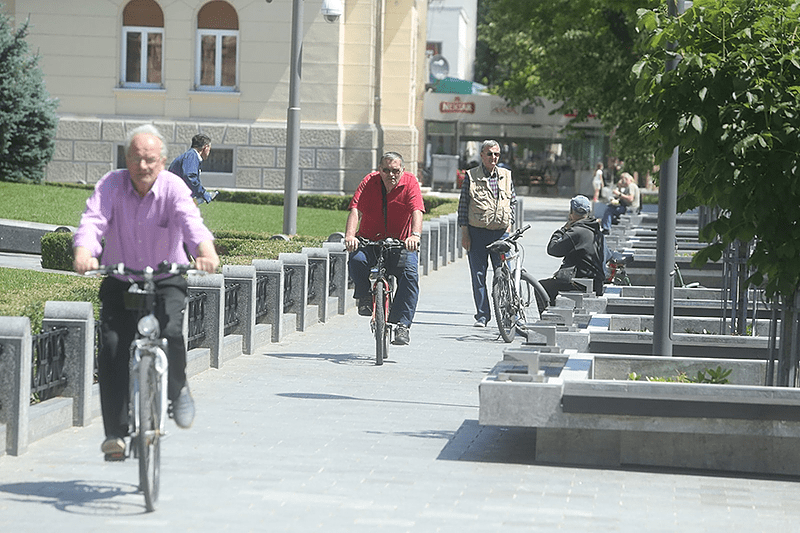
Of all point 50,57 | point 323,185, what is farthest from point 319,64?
point 50,57

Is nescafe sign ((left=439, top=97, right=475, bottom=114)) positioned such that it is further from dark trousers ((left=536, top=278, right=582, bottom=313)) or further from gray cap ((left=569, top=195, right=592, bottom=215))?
gray cap ((left=569, top=195, right=592, bottom=215))

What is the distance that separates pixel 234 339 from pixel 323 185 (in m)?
22.2

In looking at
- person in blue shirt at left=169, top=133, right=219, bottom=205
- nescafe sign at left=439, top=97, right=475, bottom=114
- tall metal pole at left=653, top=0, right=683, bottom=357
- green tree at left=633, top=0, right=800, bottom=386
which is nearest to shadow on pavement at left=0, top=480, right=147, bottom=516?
green tree at left=633, top=0, right=800, bottom=386

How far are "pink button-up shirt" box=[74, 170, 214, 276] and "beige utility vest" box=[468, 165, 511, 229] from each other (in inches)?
280

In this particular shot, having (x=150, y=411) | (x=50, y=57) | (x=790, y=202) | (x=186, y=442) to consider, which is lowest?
(x=186, y=442)

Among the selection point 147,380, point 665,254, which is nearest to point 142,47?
point 665,254

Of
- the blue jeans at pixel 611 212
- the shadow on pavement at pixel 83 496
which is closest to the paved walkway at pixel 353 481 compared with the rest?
the shadow on pavement at pixel 83 496

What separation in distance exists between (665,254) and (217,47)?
84.6ft

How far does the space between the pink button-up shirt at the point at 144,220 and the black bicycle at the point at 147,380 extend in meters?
0.19

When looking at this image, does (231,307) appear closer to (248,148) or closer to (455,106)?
(248,148)

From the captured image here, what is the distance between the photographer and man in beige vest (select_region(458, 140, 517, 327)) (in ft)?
42.9

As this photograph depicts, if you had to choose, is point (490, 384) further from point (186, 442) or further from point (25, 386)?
point (25, 386)

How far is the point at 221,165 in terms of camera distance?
3306cm

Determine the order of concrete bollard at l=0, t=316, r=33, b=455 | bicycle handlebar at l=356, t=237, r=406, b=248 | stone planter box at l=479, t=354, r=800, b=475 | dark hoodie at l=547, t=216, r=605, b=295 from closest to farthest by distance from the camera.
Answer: concrete bollard at l=0, t=316, r=33, b=455, stone planter box at l=479, t=354, r=800, b=475, bicycle handlebar at l=356, t=237, r=406, b=248, dark hoodie at l=547, t=216, r=605, b=295
